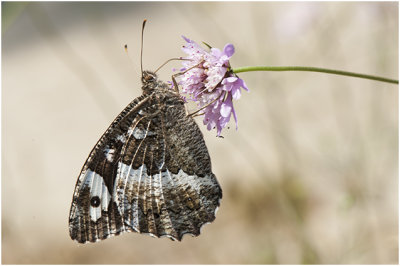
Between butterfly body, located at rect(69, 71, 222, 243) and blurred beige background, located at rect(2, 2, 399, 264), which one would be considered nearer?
butterfly body, located at rect(69, 71, 222, 243)

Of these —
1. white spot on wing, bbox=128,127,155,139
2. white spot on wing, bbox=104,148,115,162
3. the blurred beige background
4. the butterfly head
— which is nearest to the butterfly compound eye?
white spot on wing, bbox=104,148,115,162

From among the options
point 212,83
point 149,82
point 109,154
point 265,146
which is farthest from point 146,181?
point 265,146

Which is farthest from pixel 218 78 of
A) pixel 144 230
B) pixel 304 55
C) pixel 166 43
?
pixel 166 43

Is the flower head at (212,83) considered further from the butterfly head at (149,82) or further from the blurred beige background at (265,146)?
the blurred beige background at (265,146)

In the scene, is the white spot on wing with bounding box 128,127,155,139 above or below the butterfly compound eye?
above

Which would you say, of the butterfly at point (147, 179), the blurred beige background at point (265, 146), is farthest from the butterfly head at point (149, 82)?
the blurred beige background at point (265, 146)

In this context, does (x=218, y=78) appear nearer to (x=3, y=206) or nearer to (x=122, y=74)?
(x=3, y=206)

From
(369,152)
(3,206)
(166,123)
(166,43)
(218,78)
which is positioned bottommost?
(3,206)

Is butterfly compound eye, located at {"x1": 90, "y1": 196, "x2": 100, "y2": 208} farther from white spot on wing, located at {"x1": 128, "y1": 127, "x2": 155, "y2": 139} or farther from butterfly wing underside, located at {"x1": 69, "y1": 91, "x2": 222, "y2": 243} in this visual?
white spot on wing, located at {"x1": 128, "y1": 127, "x2": 155, "y2": 139}

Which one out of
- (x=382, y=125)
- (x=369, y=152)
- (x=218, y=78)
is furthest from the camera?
(x=382, y=125)
